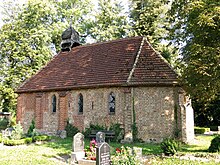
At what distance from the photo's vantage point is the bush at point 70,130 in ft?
71.4

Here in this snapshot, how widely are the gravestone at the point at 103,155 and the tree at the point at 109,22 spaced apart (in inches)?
1070

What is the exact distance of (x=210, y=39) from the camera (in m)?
14.1

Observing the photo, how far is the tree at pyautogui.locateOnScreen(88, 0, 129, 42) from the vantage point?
118 feet

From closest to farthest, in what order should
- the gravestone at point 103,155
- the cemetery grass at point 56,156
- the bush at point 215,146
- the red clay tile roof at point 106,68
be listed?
the gravestone at point 103,155, the cemetery grass at point 56,156, the bush at point 215,146, the red clay tile roof at point 106,68

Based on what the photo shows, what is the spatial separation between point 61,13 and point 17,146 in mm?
25469

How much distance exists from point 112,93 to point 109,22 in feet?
64.4

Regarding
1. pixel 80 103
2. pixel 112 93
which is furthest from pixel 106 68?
pixel 80 103

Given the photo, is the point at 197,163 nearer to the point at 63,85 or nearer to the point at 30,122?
the point at 63,85

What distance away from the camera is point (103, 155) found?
977 cm

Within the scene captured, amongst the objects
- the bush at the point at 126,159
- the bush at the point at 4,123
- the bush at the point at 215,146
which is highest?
the bush at the point at 126,159

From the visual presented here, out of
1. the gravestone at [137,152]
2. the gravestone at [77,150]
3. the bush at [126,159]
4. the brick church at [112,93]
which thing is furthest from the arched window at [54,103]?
the bush at [126,159]

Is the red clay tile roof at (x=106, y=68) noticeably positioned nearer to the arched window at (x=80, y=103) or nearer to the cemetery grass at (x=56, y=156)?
the arched window at (x=80, y=103)

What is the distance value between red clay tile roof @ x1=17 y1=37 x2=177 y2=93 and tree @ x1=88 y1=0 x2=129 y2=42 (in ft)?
31.5

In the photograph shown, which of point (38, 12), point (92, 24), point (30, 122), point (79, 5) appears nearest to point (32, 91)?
point (30, 122)
